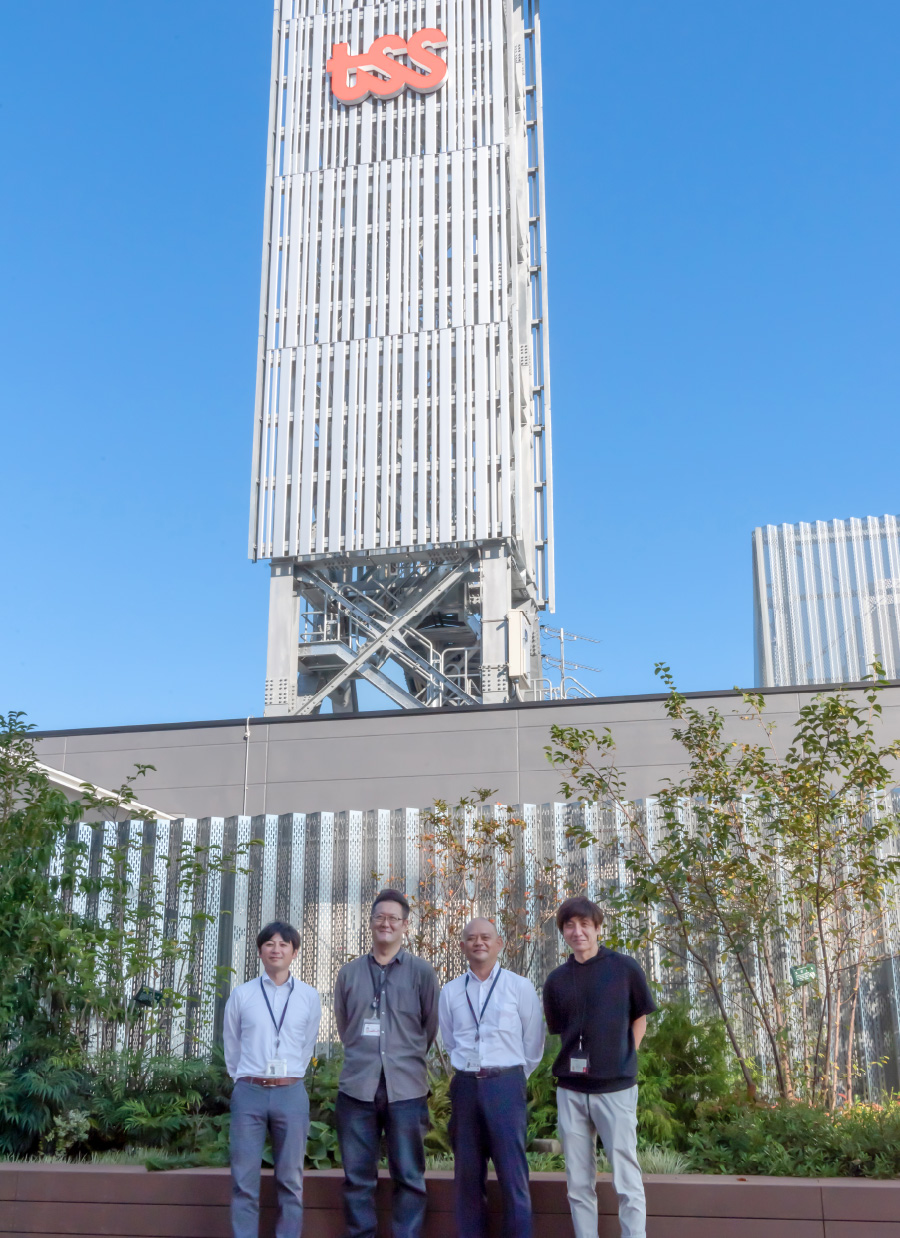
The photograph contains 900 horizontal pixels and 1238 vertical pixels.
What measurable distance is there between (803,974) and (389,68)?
2548 centimetres

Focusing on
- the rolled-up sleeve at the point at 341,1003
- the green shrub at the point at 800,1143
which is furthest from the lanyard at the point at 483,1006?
the green shrub at the point at 800,1143

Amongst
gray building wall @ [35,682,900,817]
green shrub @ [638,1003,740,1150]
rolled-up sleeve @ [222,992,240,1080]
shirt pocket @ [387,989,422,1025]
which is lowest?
green shrub @ [638,1003,740,1150]

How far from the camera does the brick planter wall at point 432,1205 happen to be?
5.51 meters

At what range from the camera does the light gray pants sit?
17.1 ft

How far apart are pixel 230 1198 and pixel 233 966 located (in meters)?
3.42

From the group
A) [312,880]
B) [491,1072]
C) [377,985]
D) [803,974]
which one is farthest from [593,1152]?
[312,880]

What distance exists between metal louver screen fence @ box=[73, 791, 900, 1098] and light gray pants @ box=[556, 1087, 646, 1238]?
3.01m

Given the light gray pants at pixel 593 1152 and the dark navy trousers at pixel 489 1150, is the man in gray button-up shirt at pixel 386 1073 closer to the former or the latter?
the dark navy trousers at pixel 489 1150

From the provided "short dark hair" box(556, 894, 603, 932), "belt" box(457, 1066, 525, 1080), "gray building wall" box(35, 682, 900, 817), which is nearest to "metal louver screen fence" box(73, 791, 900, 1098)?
"short dark hair" box(556, 894, 603, 932)

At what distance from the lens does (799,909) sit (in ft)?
25.1

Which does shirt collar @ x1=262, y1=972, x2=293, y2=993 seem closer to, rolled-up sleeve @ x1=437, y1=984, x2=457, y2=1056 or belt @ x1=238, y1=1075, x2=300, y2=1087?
belt @ x1=238, y1=1075, x2=300, y2=1087

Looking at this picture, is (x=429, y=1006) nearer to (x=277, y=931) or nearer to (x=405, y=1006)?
(x=405, y=1006)

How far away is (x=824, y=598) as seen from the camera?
24.9 meters

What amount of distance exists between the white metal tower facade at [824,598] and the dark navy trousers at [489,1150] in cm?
1984
